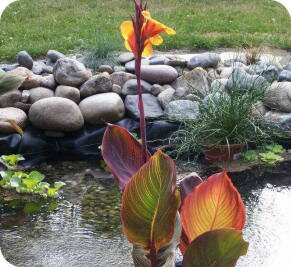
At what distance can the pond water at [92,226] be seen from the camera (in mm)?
3178

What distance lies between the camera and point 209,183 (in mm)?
1574

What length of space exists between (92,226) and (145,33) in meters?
2.15

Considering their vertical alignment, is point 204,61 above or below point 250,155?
above

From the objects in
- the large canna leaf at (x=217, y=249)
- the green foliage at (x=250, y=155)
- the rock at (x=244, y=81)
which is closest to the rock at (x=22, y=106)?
the rock at (x=244, y=81)

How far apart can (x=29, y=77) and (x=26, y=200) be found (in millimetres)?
1496

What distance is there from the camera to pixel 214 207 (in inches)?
62.8

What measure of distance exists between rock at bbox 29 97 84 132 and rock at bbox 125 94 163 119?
406 millimetres

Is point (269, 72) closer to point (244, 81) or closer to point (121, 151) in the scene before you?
point (244, 81)

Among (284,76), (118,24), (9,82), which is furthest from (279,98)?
(118,24)

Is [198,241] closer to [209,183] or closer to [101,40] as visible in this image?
[209,183]

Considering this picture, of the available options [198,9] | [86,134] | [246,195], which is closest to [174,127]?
[86,134]

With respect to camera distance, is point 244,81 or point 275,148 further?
point 244,81

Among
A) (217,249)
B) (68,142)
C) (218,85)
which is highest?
(217,249)

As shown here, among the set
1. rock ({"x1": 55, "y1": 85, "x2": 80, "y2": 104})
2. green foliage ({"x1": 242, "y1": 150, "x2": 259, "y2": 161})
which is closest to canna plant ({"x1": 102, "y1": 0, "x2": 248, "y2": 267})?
green foliage ({"x1": 242, "y1": 150, "x2": 259, "y2": 161})
